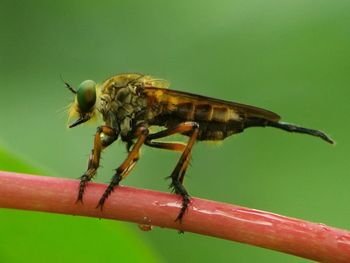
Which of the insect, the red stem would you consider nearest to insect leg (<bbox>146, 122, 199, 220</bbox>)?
the insect

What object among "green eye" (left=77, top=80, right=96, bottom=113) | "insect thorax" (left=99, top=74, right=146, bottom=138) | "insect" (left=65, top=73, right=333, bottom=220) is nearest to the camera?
"insect" (left=65, top=73, right=333, bottom=220)

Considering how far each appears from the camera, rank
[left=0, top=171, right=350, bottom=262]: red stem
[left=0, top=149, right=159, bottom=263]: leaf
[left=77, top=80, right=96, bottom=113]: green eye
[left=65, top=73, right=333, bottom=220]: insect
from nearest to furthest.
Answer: [left=0, top=171, right=350, bottom=262]: red stem < [left=0, top=149, right=159, bottom=263]: leaf < [left=65, top=73, right=333, bottom=220]: insect < [left=77, top=80, right=96, bottom=113]: green eye

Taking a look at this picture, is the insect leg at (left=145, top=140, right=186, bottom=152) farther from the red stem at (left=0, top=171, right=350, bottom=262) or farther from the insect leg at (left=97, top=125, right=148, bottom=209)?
the red stem at (left=0, top=171, right=350, bottom=262)

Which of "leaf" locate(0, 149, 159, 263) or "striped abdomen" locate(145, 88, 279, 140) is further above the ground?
"striped abdomen" locate(145, 88, 279, 140)

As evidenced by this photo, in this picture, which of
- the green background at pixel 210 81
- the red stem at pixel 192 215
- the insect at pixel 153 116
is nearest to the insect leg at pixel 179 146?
the insect at pixel 153 116

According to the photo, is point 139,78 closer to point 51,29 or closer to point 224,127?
point 224,127

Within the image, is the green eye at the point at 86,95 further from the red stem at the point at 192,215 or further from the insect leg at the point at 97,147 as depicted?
the red stem at the point at 192,215

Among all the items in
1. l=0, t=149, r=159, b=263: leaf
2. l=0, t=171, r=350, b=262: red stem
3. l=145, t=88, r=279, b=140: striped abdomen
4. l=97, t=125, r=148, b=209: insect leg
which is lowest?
l=0, t=149, r=159, b=263: leaf
